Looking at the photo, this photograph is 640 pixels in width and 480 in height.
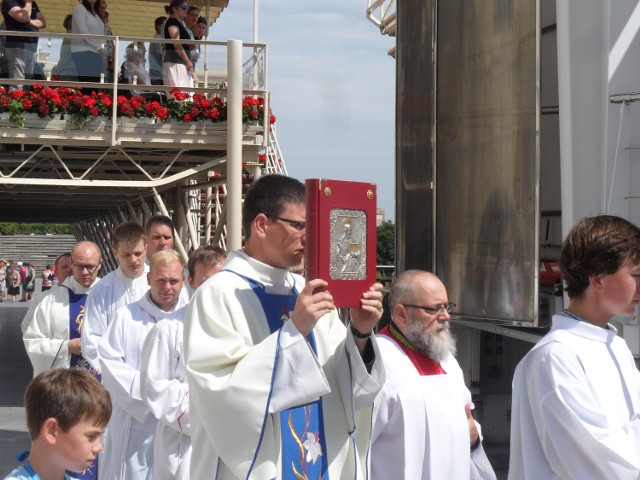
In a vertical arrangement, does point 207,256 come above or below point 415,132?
below

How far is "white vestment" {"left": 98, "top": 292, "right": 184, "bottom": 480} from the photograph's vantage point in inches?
252

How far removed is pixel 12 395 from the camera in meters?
13.1

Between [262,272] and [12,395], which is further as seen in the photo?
[12,395]

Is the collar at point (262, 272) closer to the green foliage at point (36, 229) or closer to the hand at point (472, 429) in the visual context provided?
the hand at point (472, 429)

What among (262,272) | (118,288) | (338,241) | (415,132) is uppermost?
(415,132)

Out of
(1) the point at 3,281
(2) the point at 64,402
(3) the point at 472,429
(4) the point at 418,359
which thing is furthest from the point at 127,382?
(1) the point at 3,281

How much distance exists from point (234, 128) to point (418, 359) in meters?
8.82

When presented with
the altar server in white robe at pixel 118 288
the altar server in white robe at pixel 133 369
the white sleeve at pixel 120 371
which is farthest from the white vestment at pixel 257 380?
the altar server in white robe at pixel 118 288

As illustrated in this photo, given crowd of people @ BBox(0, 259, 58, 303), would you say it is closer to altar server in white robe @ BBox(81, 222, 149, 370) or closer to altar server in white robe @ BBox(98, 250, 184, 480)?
altar server in white robe @ BBox(81, 222, 149, 370)

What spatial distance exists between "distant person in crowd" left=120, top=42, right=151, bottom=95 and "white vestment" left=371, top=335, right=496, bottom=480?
371 inches

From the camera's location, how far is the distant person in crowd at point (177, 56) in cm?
1348

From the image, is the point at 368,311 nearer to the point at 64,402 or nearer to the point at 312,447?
the point at 312,447

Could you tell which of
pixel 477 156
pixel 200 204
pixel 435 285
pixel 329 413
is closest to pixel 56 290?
pixel 477 156

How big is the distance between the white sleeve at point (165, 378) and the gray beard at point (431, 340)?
1637mm
